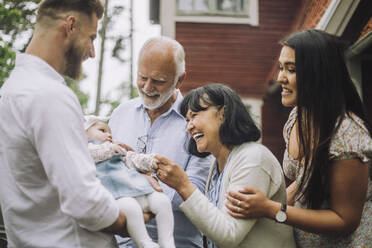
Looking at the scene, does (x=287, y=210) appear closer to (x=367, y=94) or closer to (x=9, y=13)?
(x=367, y=94)

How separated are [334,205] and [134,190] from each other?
3.41ft

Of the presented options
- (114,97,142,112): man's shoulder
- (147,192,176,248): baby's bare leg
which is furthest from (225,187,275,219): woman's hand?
(114,97,142,112): man's shoulder

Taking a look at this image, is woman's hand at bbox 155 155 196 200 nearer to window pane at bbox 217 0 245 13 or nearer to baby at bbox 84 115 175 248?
baby at bbox 84 115 175 248

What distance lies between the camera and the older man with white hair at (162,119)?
295 centimetres

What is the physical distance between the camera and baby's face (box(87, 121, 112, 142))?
2.70 meters

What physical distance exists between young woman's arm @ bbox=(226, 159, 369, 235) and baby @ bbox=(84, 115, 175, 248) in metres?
0.36

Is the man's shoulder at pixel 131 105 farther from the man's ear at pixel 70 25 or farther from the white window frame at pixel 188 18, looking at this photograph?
the white window frame at pixel 188 18

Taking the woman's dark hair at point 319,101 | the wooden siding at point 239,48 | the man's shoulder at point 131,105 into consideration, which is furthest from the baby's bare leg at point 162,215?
the wooden siding at point 239,48

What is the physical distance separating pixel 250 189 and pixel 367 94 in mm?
4200

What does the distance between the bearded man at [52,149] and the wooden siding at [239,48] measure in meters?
7.71

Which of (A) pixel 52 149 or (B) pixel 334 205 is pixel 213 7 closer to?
(B) pixel 334 205

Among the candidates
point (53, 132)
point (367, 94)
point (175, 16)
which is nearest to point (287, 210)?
point (53, 132)

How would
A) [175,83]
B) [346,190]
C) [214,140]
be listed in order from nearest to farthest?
[346,190]
[214,140]
[175,83]

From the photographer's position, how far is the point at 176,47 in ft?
11.0
